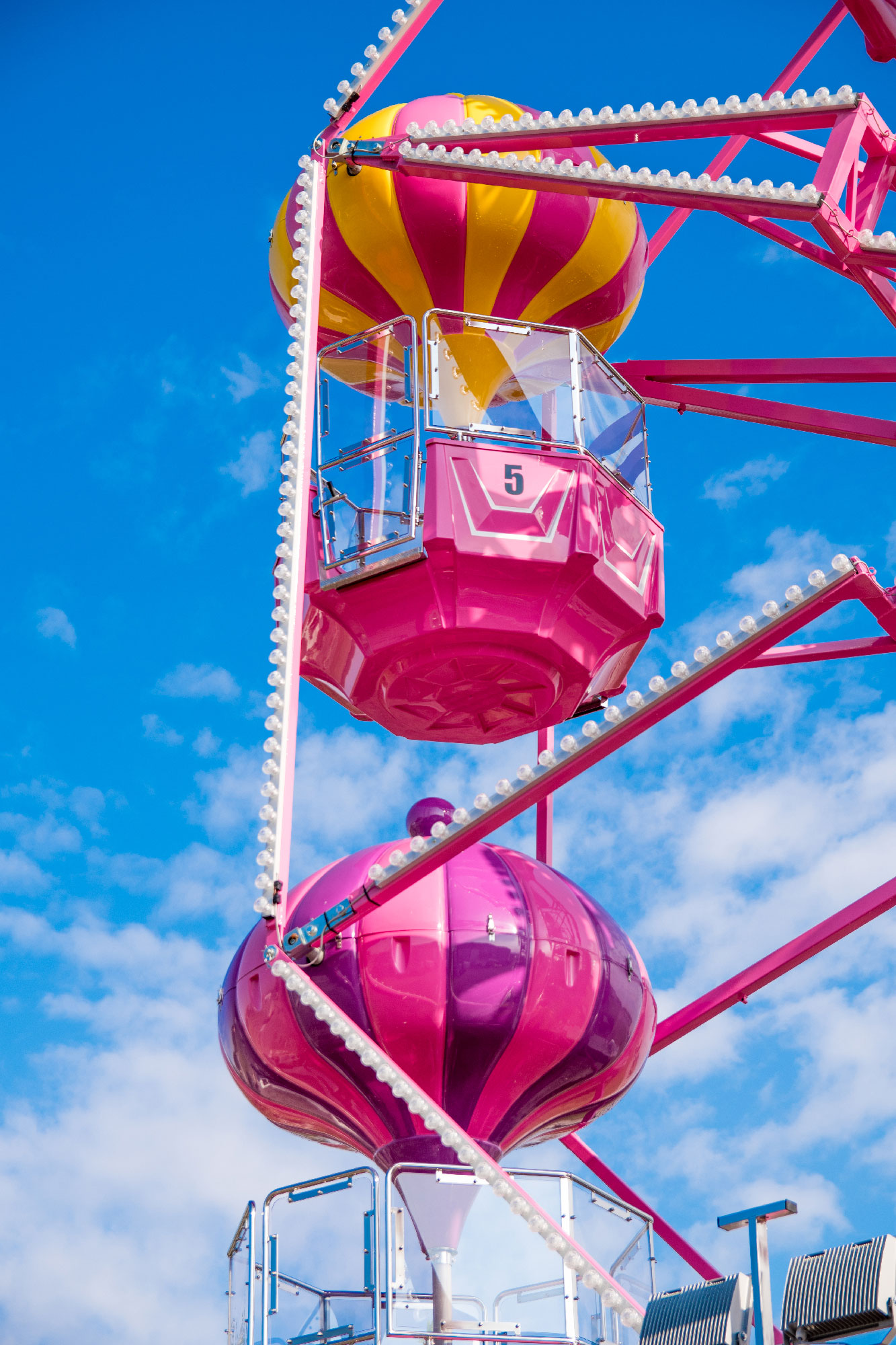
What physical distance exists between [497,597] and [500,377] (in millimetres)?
1667

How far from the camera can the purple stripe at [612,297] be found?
1549cm

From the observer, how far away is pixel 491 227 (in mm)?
14930

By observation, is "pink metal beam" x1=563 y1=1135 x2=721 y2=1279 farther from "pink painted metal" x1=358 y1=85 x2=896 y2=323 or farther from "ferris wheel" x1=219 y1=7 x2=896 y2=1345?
"pink painted metal" x1=358 y1=85 x2=896 y2=323

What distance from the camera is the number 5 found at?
44.4ft

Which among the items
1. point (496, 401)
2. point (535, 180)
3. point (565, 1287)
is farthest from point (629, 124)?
point (565, 1287)

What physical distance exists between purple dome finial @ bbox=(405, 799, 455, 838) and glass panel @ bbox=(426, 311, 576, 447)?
2684 millimetres

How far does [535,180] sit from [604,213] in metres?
2.70

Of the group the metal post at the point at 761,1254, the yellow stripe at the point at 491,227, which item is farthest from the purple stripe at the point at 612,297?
the metal post at the point at 761,1254

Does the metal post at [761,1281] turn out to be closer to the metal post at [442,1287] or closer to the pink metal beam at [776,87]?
the metal post at [442,1287]

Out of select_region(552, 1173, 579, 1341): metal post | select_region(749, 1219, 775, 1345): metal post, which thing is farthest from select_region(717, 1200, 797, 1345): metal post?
select_region(552, 1173, 579, 1341): metal post

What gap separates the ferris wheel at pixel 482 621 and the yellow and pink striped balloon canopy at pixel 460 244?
0.08ft

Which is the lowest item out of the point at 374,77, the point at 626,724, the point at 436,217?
the point at 626,724

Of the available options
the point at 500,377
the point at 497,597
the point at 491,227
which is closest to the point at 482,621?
the point at 497,597

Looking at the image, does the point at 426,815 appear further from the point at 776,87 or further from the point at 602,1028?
the point at 776,87
